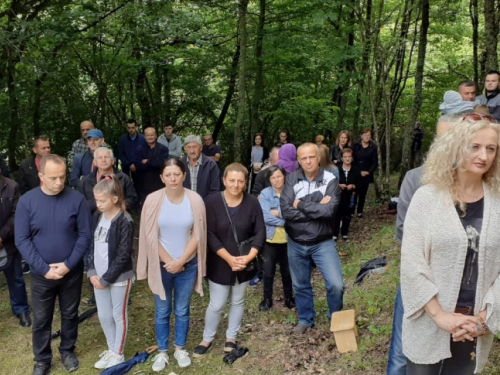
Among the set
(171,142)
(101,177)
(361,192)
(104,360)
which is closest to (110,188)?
(101,177)

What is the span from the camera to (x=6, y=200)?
15.2 feet

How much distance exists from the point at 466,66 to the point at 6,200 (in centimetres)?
1369

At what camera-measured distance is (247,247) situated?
161 inches

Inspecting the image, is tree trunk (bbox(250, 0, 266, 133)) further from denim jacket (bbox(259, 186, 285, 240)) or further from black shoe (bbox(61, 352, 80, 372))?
black shoe (bbox(61, 352, 80, 372))

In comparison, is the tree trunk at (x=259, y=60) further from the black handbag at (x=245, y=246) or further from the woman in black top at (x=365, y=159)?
the black handbag at (x=245, y=246)

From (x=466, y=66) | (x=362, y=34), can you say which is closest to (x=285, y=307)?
(x=362, y=34)

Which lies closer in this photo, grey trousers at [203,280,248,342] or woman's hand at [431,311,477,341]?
woman's hand at [431,311,477,341]

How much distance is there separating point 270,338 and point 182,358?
1.03m

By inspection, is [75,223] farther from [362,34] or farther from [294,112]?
[294,112]

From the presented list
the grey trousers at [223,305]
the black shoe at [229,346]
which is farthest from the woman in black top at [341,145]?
the black shoe at [229,346]

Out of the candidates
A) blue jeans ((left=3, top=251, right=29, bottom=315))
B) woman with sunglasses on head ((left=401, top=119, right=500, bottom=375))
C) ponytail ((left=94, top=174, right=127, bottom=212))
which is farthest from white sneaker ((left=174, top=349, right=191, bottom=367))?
woman with sunglasses on head ((left=401, top=119, right=500, bottom=375))

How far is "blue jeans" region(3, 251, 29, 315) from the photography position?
5.01m

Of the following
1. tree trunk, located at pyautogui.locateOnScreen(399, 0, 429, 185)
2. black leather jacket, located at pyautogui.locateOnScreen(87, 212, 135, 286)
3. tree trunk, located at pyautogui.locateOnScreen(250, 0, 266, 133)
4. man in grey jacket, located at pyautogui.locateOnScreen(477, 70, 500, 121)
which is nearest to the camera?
black leather jacket, located at pyautogui.locateOnScreen(87, 212, 135, 286)

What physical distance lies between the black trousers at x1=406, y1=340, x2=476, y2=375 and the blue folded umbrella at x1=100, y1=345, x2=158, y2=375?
2820 millimetres
